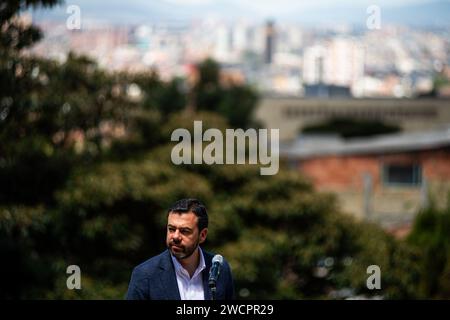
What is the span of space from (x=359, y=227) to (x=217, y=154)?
1955 mm

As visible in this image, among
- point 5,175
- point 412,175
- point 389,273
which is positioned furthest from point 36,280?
point 412,175

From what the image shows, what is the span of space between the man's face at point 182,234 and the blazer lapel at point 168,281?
54 millimetres

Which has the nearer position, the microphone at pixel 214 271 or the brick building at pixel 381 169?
the microphone at pixel 214 271

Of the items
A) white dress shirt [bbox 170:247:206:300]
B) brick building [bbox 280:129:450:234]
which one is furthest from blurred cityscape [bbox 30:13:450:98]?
white dress shirt [bbox 170:247:206:300]

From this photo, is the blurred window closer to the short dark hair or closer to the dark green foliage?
the dark green foliage

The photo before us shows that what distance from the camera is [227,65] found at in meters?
73.8

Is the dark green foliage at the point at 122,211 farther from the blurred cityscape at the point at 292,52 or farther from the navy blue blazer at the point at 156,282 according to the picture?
the navy blue blazer at the point at 156,282

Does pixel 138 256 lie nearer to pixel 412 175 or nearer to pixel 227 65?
pixel 412 175

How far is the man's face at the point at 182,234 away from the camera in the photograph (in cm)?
327

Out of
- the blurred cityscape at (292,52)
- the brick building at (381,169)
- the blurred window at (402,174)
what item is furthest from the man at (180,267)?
the blurred window at (402,174)

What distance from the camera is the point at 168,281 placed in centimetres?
332

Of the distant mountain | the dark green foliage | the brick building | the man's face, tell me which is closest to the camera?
the man's face

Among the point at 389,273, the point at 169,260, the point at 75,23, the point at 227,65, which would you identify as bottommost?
the point at 389,273

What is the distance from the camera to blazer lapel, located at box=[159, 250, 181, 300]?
3311 millimetres
